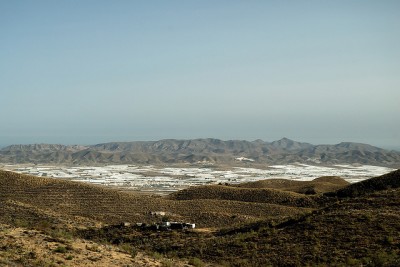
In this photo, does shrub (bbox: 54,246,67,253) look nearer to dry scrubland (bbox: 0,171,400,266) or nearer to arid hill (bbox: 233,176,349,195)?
dry scrubland (bbox: 0,171,400,266)

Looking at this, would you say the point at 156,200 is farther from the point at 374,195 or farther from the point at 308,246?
the point at 308,246

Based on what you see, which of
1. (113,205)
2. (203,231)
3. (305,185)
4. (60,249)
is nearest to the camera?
(60,249)

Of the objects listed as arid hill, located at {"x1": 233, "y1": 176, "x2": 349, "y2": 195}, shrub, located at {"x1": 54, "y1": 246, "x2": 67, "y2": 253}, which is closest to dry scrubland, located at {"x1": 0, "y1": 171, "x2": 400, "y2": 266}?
shrub, located at {"x1": 54, "y1": 246, "x2": 67, "y2": 253}

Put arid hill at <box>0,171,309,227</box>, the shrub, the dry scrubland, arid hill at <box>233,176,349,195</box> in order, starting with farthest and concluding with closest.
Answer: arid hill at <box>233,176,349,195</box> → arid hill at <box>0,171,309,227</box> → the dry scrubland → the shrub

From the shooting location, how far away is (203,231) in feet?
92.2

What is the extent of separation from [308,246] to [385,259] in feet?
13.4

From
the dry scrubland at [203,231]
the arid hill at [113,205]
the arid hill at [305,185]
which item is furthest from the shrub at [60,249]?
the arid hill at [305,185]

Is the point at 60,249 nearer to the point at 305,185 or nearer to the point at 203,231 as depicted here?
the point at 203,231

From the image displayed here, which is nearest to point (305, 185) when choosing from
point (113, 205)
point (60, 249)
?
point (113, 205)

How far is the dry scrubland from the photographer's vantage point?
18.3 m

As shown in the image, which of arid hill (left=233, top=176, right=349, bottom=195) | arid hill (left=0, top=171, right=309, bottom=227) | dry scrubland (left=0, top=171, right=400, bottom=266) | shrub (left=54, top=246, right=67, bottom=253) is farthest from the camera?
arid hill (left=233, top=176, right=349, bottom=195)

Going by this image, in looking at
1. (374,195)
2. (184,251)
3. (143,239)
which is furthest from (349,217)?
(143,239)

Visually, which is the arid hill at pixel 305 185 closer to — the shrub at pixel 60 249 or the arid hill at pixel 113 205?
the arid hill at pixel 113 205

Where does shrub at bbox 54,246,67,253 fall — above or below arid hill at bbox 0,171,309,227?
above
